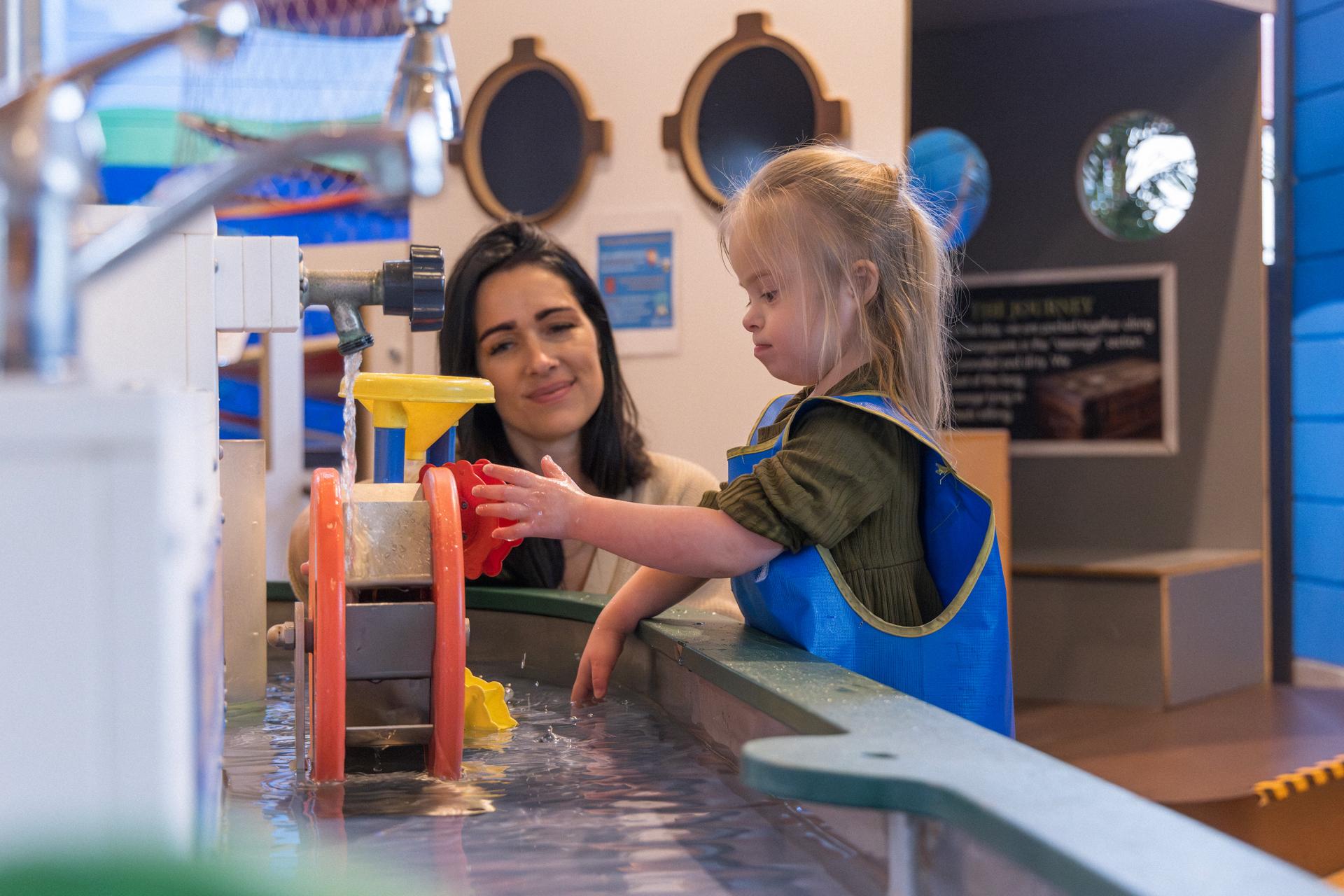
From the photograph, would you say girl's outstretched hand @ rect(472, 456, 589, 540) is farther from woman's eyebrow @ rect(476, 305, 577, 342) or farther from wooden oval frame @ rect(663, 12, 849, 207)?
wooden oval frame @ rect(663, 12, 849, 207)

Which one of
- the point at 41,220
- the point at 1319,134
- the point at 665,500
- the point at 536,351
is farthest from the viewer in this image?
the point at 1319,134

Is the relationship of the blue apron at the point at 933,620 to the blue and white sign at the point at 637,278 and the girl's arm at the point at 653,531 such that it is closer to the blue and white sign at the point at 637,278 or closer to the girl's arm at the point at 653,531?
the girl's arm at the point at 653,531

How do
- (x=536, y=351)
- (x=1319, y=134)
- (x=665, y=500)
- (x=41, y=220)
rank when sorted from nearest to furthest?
(x=41, y=220) → (x=536, y=351) → (x=665, y=500) → (x=1319, y=134)

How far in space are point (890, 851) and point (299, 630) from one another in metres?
0.49

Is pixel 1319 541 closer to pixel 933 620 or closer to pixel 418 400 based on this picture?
pixel 933 620

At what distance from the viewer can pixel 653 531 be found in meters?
1.16

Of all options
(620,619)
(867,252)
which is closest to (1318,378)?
(867,252)

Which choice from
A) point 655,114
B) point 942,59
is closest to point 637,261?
point 655,114

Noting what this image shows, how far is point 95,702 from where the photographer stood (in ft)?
1.24

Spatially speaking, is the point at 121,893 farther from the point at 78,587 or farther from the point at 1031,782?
the point at 1031,782

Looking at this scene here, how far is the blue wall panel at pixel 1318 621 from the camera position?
3.66 meters

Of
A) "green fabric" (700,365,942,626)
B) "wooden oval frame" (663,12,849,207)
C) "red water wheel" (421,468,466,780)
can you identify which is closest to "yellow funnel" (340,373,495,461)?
"red water wheel" (421,468,466,780)

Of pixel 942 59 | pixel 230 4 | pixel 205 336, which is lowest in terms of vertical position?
pixel 205 336

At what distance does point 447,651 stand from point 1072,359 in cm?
329
